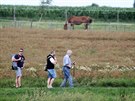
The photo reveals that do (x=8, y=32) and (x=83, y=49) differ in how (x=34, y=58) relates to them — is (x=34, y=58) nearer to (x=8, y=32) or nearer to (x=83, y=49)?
(x=83, y=49)

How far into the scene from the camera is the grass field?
71.8ft

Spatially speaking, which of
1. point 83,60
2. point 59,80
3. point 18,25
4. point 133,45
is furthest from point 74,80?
point 18,25

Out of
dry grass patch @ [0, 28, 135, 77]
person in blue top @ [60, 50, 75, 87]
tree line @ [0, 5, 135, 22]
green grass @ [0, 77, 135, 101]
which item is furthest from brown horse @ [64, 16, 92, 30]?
person in blue top @ [60, 50, 75, 87]

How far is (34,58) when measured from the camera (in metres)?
38.0

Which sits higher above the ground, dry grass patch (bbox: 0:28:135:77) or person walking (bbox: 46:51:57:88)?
person walking (bbox: 46:51:57:88)

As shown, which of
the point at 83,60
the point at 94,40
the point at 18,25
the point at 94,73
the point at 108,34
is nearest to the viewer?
the point at 94,73

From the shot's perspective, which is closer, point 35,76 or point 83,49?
point 35,76

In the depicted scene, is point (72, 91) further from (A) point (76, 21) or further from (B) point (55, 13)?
(B) point (55, 13)

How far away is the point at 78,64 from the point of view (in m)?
34.5

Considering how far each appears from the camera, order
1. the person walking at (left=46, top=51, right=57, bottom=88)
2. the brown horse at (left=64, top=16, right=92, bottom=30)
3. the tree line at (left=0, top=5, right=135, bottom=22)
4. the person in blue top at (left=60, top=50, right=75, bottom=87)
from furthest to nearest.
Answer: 1. the tree line at (left=0, top=5, right=135, bottom=22)
2. the brown horse at (left=64, top=16, right=92, bottom=30)
3. the person in blue top at (left=60, top=50, right=75, bottom=87)
4. the person walking at (left=46, top=51, right=57, bottom=88)

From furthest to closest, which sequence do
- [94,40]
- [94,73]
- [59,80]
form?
1. [94,40]
2. [94,73]
3. [59,80]

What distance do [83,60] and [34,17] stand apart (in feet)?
154

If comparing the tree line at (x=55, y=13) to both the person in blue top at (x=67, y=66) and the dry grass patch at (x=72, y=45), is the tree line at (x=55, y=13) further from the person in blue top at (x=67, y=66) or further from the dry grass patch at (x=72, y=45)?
the person in blue top at (x=67, y=66)

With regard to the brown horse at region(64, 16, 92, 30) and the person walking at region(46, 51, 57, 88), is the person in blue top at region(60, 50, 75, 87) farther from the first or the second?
the brown horse at region(64, 16, 92, 30)
